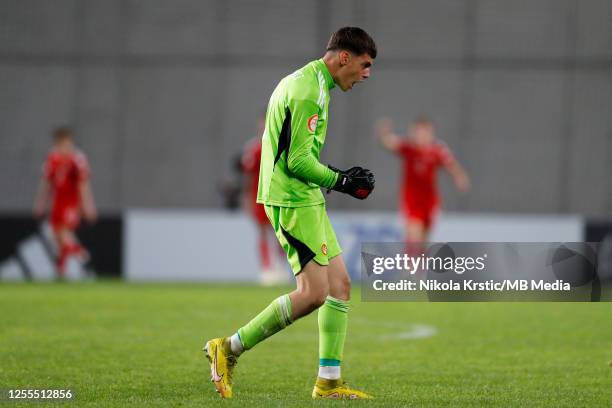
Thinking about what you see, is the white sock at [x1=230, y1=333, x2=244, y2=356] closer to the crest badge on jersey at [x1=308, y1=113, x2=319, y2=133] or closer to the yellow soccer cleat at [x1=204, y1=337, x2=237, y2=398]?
the yellow soccer cleat at [x1=204, y1=337, x2=237, y2=398]

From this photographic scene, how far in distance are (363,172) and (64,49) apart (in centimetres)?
1624

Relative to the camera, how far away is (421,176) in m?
18.7

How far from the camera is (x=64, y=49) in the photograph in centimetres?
2192

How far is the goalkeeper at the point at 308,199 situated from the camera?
6.42 meters

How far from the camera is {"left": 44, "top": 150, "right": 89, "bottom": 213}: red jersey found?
19.0 metres

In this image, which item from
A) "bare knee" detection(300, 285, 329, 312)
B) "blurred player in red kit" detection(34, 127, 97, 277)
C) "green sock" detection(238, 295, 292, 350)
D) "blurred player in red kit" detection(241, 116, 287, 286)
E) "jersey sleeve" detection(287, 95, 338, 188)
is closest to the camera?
"jersey sleeve" detection(287, 95, 338, 188)

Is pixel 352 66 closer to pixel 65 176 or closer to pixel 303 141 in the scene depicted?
pixel 303 141

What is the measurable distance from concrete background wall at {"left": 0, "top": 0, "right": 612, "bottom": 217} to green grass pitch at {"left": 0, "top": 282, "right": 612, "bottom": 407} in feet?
22.5

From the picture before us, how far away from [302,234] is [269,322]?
0.55 m

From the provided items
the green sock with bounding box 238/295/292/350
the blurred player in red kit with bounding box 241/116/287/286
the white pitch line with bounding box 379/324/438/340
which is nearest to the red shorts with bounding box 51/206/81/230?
the blurred player in red kit with bounding box 241/116/287/286

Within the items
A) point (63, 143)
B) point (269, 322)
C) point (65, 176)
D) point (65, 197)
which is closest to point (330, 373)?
point (269, 322)

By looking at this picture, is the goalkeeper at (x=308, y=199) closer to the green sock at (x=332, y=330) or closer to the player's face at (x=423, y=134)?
the green sock at (x=332, y=330)

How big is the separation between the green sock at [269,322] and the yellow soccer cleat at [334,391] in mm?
387

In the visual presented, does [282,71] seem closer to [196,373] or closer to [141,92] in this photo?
[141,92]
